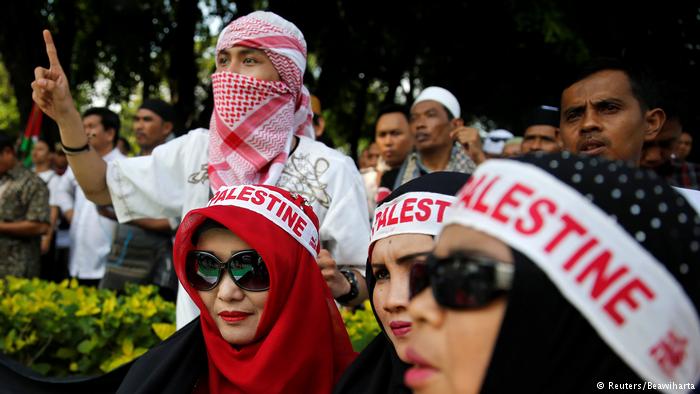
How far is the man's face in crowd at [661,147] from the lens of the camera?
13.3 feet

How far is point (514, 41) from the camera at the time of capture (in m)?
15.0

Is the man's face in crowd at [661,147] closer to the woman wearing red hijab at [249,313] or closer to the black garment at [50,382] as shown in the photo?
the woman wearing red hijab at [249,313]

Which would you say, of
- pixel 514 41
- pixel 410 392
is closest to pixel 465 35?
pixel 514 41

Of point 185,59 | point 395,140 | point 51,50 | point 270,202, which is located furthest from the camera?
point 185,59

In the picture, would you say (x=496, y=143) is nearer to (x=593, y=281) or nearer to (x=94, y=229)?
(x=94, y=229)

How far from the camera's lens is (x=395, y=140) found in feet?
21.7

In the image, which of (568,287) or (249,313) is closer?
(568,287)

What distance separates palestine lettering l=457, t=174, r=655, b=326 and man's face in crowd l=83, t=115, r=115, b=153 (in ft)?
20.6

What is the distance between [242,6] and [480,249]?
9.97 m

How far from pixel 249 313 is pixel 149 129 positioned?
184 inches

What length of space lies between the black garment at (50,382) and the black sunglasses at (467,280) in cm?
218

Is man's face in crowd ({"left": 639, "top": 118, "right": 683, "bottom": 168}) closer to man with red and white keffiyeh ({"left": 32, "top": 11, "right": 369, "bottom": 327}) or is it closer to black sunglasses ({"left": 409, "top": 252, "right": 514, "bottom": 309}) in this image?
man with red and white keffiyeh ({"left": 32, "top": 11, "right": 369, "bottom": 327})

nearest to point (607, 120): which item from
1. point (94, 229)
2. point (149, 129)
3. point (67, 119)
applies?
point (67, 119)

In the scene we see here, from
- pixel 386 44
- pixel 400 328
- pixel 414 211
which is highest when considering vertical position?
pixel 386 44
